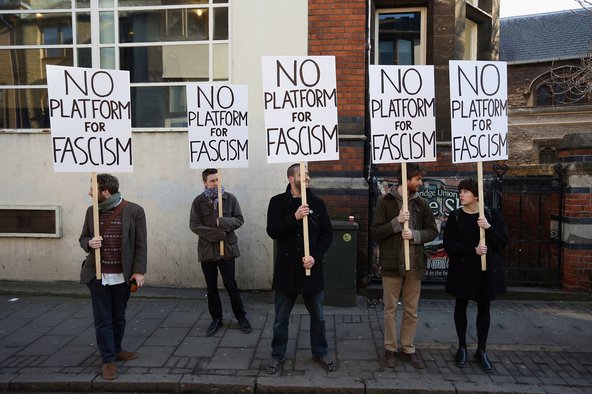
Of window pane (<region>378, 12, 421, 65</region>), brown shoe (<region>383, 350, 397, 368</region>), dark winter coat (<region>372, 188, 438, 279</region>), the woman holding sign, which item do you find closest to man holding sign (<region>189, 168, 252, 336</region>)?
brown shoe (<region>383, 350, 397, 368</region>)

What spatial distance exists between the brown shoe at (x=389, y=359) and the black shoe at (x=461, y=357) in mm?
615

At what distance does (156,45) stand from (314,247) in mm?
4919

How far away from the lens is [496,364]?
4.39 meters

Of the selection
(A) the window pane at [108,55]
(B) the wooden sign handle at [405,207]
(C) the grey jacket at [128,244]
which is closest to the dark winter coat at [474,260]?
(B) the wooden sign handle at [405,207]

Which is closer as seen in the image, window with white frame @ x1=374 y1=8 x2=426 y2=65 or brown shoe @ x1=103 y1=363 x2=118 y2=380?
brown shoe @ x1=103 y1=363 x2=118 y2=380

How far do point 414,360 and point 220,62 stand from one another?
528 cm

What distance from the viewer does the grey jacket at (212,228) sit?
202 inches

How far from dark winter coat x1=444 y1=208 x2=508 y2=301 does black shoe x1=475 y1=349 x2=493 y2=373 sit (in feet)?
1.84

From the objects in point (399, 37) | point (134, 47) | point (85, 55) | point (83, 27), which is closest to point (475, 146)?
point (399, 37)

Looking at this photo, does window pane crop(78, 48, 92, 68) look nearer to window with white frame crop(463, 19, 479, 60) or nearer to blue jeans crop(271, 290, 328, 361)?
blue jeans crop(271, 290, 328, 361)

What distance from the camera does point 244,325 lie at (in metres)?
5.27

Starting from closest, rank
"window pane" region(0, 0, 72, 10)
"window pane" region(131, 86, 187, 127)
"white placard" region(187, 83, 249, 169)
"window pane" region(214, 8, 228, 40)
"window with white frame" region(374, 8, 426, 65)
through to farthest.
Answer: "white placard" region(187, 83, 249, 169) → "window pane" region(214, 8, 228, 40) → "window pane" region(131, 86, 187, 127) → "window pane" region(0, 0, 72, 10) → "window with white frame" region(374, 8, 426, 65)

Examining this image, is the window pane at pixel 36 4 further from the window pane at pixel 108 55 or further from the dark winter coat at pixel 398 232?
the dark winter coat at pixel 398 232

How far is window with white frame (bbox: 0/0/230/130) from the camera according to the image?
7121 millimetres
